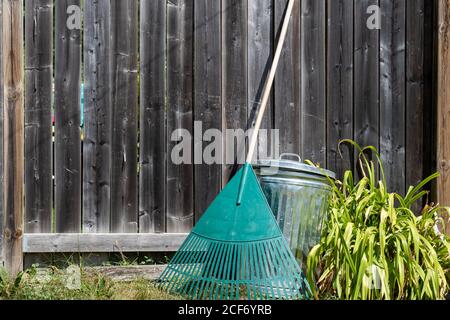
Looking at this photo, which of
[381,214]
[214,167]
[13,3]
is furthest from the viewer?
[214,167]

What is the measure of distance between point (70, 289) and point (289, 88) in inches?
70.3

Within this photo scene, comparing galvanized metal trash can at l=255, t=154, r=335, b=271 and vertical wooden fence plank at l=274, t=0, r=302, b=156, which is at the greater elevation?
vertical wooden fence plank at l=274, t=0, r=302, b=156

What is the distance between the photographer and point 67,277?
257 cm

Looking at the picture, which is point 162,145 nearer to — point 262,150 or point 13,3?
point 262,150

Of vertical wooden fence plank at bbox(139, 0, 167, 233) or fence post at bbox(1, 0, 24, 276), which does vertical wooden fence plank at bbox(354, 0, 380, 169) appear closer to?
vertical wooden fence plank at bbox(139, 0, 167, 233)

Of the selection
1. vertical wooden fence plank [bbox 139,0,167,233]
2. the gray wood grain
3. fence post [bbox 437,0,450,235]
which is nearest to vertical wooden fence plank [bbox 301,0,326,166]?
fence post [bbox 437,0,450,235]

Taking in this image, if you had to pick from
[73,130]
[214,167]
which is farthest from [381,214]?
[73,130]

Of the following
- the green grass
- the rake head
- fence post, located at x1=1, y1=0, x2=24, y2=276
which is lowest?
the green grass

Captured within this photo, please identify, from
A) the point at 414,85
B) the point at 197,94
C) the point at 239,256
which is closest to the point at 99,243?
the point at 239,256

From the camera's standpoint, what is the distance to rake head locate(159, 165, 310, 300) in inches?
94.5

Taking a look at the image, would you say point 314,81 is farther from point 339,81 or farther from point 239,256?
point 239,256

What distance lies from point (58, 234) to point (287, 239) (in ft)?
4.57

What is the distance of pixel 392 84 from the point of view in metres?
3.16

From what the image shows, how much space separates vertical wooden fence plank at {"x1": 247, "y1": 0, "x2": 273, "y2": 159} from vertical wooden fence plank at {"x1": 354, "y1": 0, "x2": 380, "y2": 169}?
0.59 m
